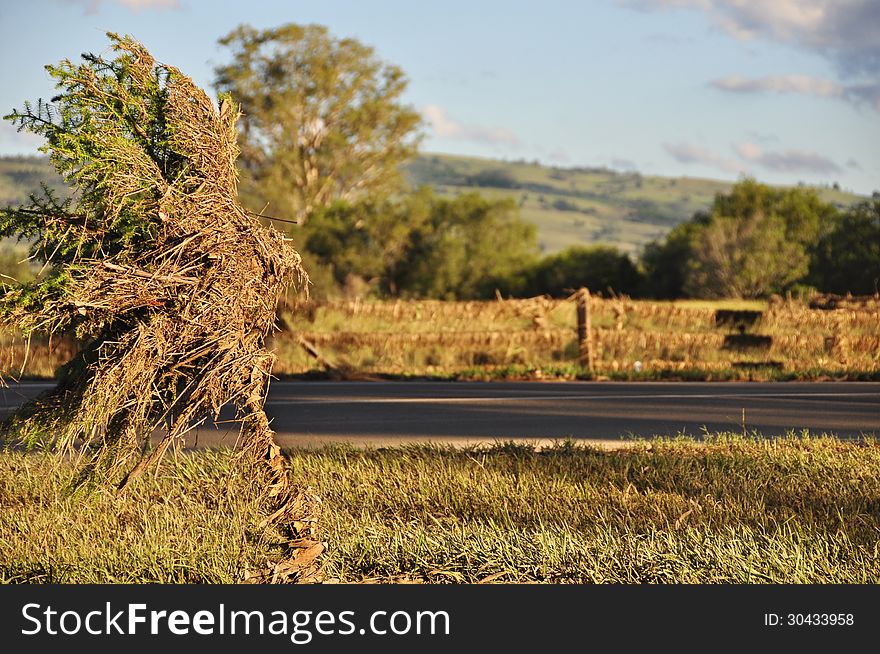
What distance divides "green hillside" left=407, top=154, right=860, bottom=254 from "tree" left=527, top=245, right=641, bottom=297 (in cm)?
8793

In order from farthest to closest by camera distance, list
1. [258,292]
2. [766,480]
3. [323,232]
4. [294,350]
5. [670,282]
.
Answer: [323,232]
[670,282]
[294,350]
[766,480]
[258,292]

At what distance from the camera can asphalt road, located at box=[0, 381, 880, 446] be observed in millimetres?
10695

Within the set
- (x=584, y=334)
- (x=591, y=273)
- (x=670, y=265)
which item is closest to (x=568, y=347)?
(x=584, y=334)

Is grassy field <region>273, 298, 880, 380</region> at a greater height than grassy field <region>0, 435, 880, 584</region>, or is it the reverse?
grassy field <region>273, 298, 880, 380</region>

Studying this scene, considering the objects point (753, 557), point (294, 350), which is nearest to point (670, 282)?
point (294, 350)

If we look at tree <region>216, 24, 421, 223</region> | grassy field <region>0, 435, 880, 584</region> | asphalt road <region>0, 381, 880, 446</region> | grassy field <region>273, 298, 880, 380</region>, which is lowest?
grassy field <region>0, 435, 880, 584</region>

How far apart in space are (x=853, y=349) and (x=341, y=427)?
11.0 m

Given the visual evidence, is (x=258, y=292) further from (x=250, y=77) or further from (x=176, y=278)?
(x=250, y=77)

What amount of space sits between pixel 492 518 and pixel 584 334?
11202 mm

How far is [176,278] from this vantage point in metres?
5.43

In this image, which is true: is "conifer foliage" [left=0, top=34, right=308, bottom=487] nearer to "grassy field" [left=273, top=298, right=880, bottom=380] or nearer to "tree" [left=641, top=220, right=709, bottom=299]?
"grassy field" [left=273, top=298, right=880, bottom=380]

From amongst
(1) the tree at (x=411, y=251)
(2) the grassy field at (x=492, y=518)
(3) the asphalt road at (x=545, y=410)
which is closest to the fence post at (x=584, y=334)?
(3) the asphalt road at (x=545, y=410)

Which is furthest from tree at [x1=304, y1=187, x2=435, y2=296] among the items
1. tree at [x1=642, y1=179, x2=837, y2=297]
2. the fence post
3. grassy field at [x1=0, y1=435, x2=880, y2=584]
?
grassy field at [x1=0, y1=435, x2=880, y2=584]

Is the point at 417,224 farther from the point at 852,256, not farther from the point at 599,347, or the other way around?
the point at 599,347
